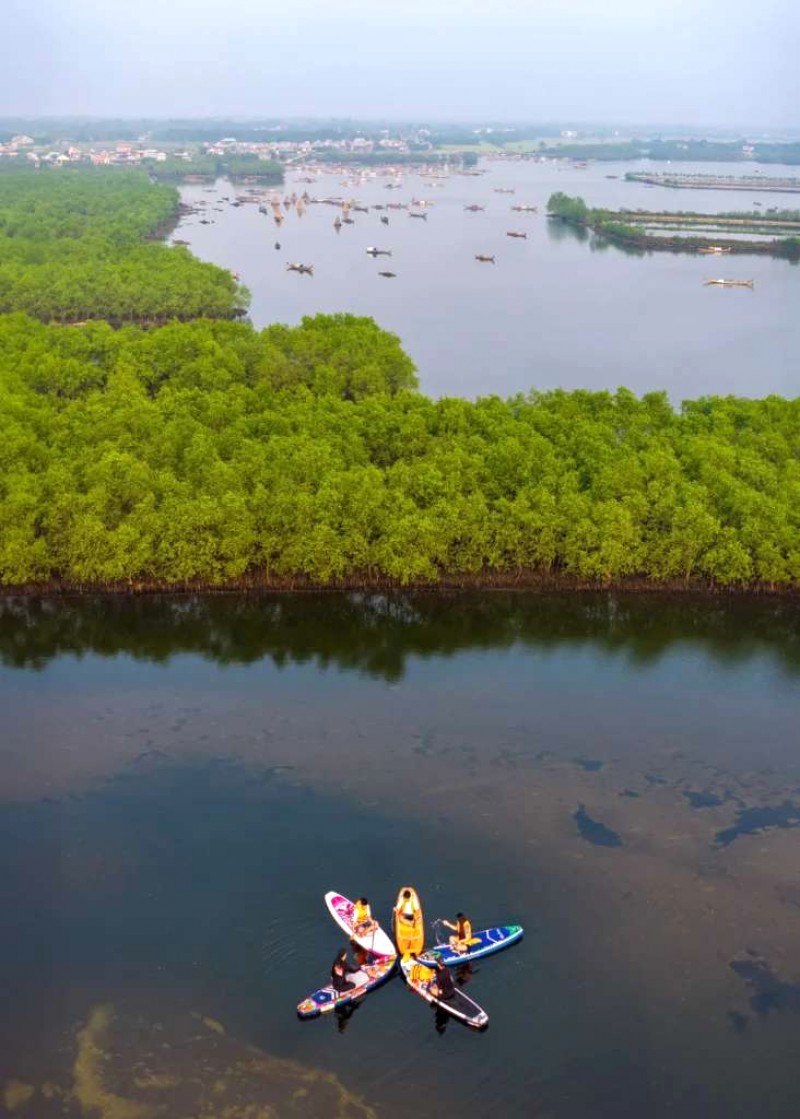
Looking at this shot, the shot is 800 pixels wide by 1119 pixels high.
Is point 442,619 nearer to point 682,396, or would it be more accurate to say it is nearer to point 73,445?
point 73,445

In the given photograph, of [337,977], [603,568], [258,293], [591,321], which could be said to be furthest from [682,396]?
[337,977]

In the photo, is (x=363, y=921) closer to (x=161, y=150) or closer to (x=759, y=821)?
(x=759, y=821)

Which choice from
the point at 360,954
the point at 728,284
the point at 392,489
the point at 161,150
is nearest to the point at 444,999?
the point at 360,954

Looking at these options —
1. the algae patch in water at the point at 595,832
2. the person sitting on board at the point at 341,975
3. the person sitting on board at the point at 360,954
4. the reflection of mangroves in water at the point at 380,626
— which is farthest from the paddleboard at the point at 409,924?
the reflection of mangroves in water at the point at 380,626

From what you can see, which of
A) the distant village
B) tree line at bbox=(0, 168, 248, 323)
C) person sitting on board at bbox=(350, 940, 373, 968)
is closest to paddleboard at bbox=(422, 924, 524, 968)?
person sitting on board at bbox=(350, 940, 373, 968)

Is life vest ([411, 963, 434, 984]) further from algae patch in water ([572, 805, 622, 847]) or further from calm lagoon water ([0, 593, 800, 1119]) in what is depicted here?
algae patch in water ([572, 805, 622, 847])
